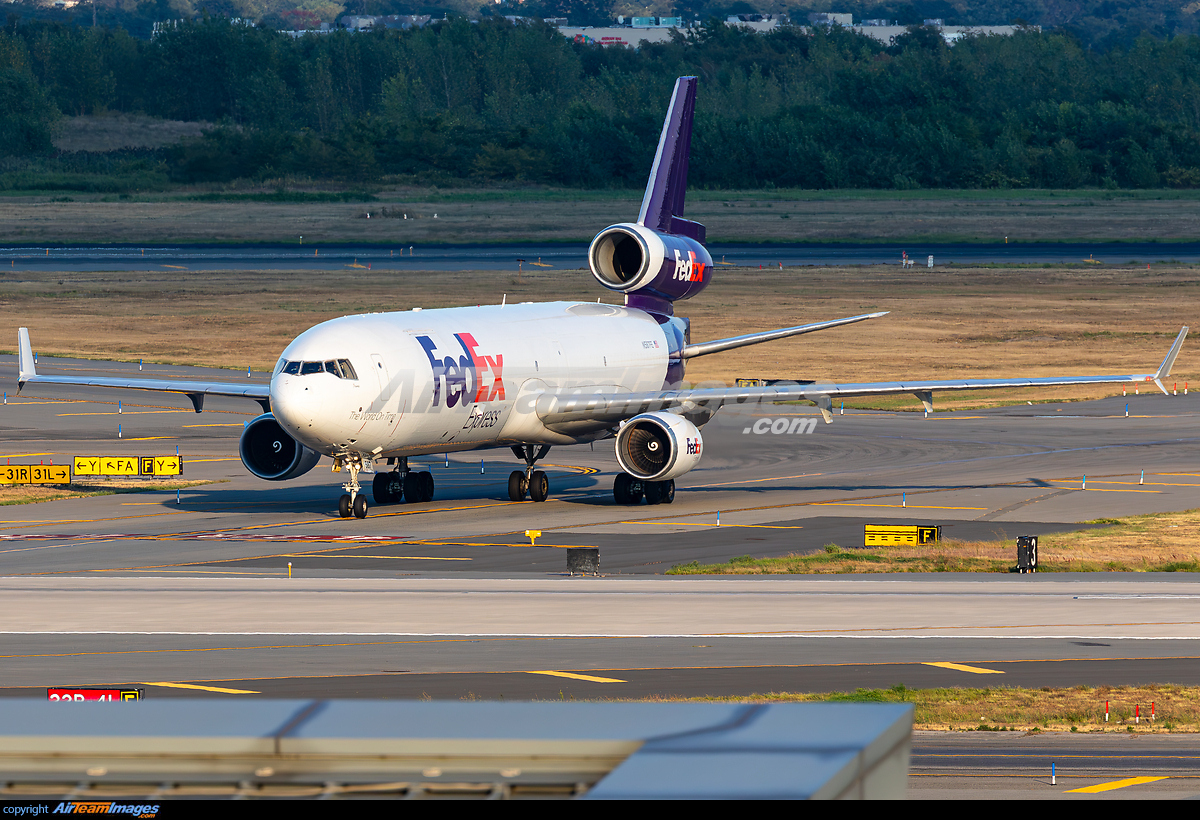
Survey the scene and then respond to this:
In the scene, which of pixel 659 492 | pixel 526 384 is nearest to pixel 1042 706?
pixel 526 384

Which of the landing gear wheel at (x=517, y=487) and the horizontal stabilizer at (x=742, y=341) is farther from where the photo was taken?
the horizontal stabilizer at (x=742, y=341)

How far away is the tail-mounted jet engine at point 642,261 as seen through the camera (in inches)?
2068

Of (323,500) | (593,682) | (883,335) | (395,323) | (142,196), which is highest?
(142,196)

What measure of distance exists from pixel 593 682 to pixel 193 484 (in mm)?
31194

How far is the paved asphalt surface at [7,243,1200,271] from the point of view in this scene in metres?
135

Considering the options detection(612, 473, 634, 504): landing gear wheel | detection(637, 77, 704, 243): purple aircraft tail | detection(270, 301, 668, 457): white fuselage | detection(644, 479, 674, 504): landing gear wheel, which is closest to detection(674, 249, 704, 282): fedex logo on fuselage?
detection(637, 77, 704, 243): purple aircraft tail

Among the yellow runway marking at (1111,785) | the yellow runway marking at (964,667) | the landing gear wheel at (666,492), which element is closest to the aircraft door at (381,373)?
the landing gear wheel at (666,492)

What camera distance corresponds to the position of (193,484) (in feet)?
179

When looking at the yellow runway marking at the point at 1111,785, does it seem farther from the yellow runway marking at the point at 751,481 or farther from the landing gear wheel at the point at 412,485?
the yellow runway marking at the point at 751,481

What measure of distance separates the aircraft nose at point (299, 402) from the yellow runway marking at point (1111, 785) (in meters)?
26.1

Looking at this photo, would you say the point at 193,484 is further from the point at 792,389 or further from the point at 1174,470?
the point at 1174,470

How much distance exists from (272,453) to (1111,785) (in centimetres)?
3185

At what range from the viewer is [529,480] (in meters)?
50.5

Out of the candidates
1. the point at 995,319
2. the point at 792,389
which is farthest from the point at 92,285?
the point at 792,389
